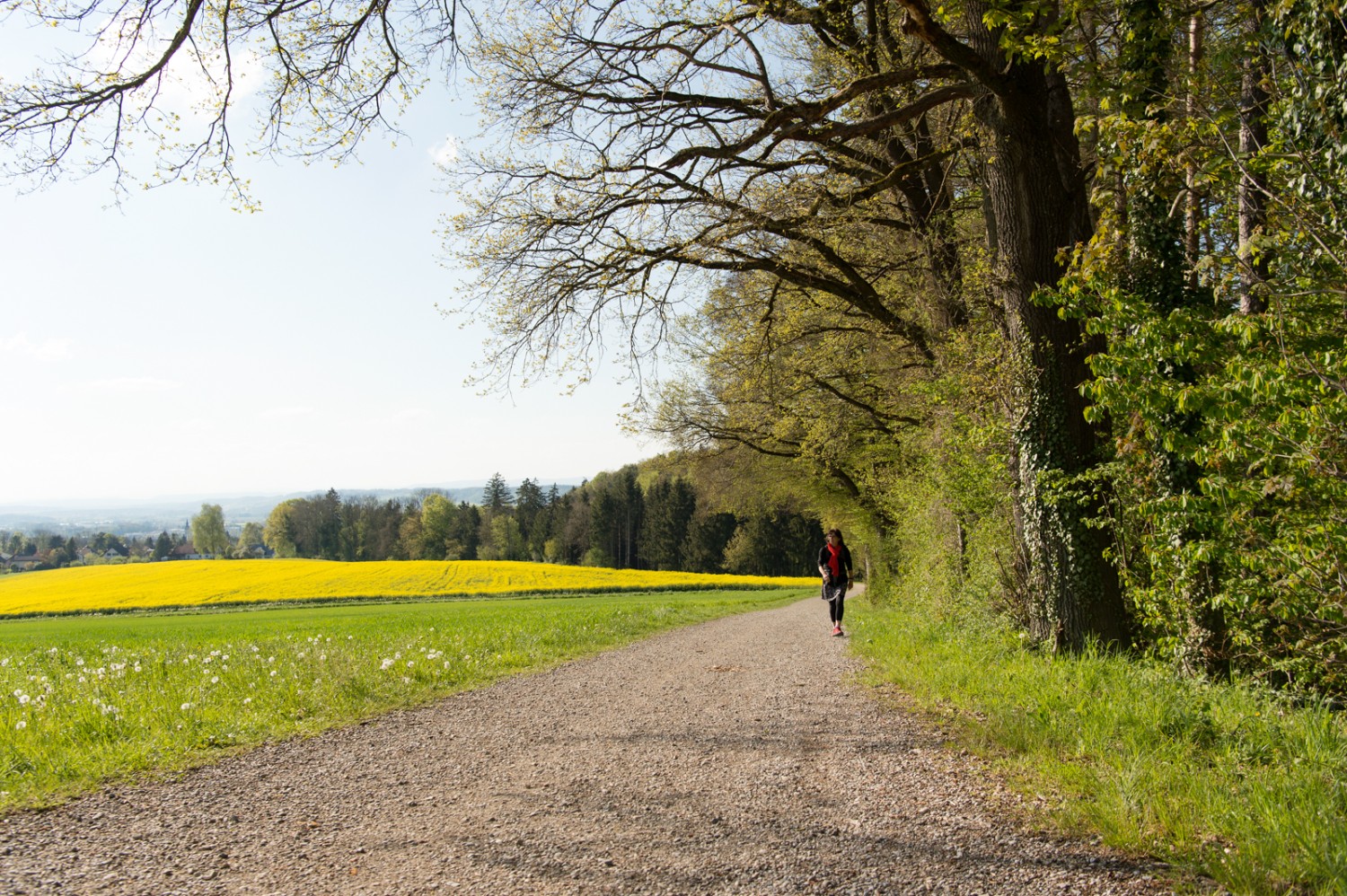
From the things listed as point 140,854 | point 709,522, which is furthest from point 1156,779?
point 709,522

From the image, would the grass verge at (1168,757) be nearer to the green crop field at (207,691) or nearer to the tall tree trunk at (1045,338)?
the tall tree trunk at (1045,338)

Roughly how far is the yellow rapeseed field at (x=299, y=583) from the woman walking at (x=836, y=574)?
2573 centimetres

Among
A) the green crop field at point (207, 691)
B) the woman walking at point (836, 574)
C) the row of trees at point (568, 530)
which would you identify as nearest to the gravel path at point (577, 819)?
the green crop field at point (207, 691)

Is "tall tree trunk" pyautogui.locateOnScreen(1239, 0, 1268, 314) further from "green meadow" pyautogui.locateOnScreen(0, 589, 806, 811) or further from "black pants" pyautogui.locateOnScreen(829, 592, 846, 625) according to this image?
"green meadow" pyautogui.locateOnScreen(0, 589, 806, 811)

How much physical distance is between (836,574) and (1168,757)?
825 cm

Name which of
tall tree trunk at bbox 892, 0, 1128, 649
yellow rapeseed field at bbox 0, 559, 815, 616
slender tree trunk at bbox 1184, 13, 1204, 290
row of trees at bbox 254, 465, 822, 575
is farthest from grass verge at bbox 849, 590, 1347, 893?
row of trees at bbox 254, 465, 822, 575

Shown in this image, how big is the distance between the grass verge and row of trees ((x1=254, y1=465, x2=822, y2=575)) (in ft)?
189

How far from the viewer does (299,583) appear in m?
41.1

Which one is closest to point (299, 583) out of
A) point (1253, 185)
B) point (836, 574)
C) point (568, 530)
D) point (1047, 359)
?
point (836, 574)

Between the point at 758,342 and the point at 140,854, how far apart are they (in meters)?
12.8

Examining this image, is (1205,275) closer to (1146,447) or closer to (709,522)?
(1146,447)

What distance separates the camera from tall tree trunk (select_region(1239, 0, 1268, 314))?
5.13m

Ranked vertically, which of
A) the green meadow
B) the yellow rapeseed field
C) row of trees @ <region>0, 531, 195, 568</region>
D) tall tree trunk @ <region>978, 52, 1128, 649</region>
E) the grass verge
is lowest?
row of trees @ <region>0, 531, 195, 568</region>

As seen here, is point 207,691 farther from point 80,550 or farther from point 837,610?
point 80,550
